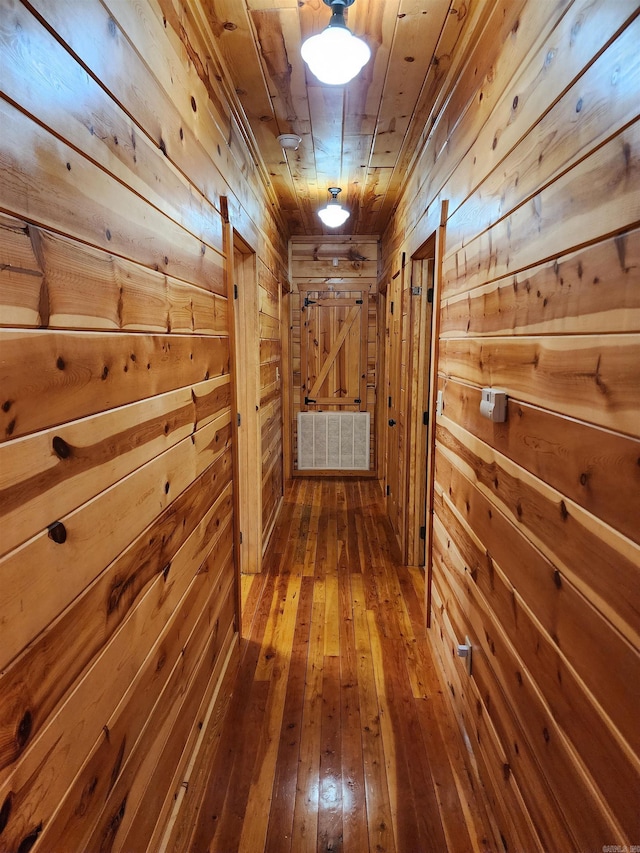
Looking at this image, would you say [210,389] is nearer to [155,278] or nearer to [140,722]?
[155,278]

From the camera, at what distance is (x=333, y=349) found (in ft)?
16.7

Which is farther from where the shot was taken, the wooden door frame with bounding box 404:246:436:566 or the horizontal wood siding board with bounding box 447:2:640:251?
the wooden door frame with bounding box 404:246:436:566

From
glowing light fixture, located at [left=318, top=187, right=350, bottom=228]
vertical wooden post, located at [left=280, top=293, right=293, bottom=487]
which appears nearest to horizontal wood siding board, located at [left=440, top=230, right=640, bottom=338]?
glowing light fixture, located at [left=318, top=187, right=350, bottom=228]

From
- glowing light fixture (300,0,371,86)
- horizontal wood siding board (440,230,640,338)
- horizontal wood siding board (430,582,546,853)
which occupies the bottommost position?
horizontal wood siding board (430,582,546,853)

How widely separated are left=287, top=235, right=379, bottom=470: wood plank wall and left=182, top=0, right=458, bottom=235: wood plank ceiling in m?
1.68

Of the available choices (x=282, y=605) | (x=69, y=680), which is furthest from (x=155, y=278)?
(x=282, y=605)

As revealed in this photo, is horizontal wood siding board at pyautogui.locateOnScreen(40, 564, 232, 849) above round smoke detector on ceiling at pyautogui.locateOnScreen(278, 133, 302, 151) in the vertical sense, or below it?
below

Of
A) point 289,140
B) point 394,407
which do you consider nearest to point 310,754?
point 394,407

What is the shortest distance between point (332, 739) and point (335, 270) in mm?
4356

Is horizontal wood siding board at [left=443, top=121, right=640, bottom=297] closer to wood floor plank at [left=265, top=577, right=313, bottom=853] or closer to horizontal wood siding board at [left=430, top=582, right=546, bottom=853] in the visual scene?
horizontal wood siding board at [left=430, top=582, right=546, bottom=853]

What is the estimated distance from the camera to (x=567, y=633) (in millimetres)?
944

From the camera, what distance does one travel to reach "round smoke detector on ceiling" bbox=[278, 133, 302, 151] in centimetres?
242

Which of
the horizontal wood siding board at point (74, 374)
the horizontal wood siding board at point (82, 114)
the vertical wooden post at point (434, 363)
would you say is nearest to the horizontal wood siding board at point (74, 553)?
the horizontal wood siding board at point (74, 374)

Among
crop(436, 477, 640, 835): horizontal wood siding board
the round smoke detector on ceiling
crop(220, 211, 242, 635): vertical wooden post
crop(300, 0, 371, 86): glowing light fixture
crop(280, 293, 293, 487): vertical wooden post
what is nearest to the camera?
crop(436, 477, 640, 835): horizontal wood siding board
